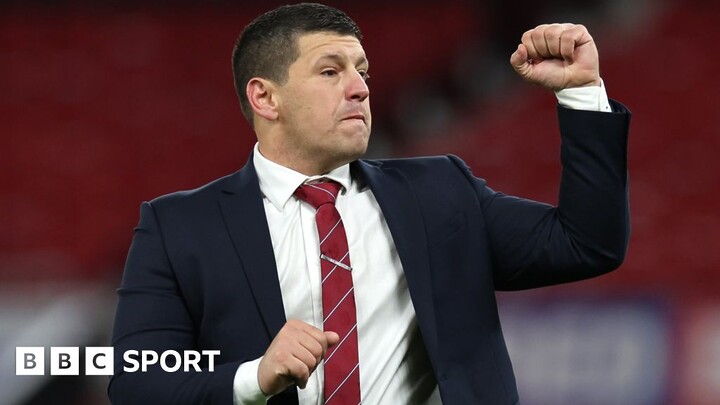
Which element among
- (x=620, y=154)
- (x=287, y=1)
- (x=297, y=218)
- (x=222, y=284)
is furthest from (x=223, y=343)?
(x=287, y=1)

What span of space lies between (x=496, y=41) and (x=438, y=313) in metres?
1.91

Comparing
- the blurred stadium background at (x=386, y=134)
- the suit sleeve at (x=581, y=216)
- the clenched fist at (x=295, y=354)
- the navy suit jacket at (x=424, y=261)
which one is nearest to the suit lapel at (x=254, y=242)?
the navy suit jacket at (x=424, y=261)

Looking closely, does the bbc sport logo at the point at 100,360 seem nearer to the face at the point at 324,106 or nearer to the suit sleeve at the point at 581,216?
the face at the point at 324,106

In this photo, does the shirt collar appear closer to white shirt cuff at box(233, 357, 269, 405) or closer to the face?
the face

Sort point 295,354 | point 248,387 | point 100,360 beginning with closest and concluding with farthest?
point 295,354, point 248,387, point 100,360

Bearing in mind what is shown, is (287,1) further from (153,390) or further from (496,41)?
(153,390)

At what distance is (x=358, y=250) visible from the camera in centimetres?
135

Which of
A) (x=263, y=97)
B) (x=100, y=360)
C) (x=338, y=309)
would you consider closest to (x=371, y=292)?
(x=338, y=309)

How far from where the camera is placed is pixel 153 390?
49.2 inches

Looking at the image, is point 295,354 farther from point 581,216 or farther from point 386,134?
point 386,134

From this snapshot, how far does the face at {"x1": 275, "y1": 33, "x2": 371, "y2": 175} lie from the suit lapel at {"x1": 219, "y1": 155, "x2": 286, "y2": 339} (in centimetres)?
7

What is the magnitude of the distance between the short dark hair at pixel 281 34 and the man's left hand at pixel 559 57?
10.2 inches

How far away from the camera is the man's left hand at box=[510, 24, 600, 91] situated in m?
1.25

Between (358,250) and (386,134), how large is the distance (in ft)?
5.98
